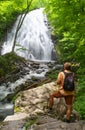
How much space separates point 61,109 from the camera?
10406mm

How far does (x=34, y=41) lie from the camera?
2933cm

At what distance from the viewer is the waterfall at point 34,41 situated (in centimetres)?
2772

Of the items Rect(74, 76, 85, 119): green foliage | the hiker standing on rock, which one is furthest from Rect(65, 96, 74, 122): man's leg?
Rect(74, 76, 85, 119): green foliage

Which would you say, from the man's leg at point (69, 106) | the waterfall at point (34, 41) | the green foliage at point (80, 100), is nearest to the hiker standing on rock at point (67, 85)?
the man's leg at point (69, 106)

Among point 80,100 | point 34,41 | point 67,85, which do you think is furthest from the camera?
point 34,41

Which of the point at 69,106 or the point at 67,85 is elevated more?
the point at 67,85

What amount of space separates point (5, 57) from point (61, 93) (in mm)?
12981

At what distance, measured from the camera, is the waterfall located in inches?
1091

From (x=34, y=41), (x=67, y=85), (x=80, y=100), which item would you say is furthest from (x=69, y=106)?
(x=34, y=41)

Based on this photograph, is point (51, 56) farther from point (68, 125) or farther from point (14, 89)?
point (68, 125)

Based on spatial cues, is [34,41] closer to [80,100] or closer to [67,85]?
[80,100]

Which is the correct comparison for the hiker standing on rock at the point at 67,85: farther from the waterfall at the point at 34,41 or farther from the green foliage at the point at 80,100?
the waterfall at the point at 34,41

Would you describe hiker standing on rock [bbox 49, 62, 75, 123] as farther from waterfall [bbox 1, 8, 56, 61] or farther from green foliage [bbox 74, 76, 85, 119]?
waterfall [bbox 1, 8, 56, 61]

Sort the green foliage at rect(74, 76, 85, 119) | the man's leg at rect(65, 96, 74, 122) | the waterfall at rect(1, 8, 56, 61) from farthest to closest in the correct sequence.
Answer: the waterfall at rect(1, 8, 56, 61)
the green foliage at rect(74, 76, 85, 119)
the man's leg at rect(65, 96, 74, 122)
